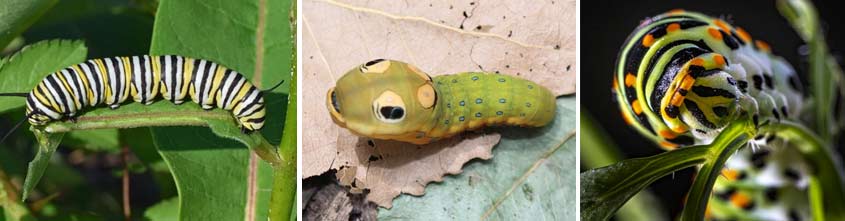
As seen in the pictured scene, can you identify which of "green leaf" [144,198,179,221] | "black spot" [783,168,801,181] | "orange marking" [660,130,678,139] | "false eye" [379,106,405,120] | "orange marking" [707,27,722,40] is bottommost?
"green leaf" [144,198,179,221]

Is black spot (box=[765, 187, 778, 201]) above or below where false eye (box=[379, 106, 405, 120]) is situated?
below

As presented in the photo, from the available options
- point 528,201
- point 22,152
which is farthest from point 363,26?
point 22,152

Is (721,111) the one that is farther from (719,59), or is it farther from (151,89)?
(151,89)

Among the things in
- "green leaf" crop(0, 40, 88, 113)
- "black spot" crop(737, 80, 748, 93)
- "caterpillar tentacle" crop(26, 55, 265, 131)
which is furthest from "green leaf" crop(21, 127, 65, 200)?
"black spot" crop(737, 80, 748, 93)

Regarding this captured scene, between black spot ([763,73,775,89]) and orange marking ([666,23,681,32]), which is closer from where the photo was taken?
orange marking ([666,23,681,32])

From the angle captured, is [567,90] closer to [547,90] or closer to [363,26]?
[547,90]

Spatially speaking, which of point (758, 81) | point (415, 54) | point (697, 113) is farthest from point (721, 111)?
point (415, 54)

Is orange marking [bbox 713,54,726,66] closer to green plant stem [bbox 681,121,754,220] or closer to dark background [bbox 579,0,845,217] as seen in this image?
green plant stem [bbox 681,121,754,220]
